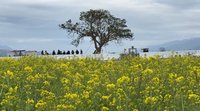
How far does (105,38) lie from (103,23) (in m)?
2.48

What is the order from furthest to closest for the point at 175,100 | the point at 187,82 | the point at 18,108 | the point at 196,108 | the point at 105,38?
1. the point at 105,38
2. the point at 187,82
3. the point at 18,108
4. the point at 175,100
5. the point at 196,108

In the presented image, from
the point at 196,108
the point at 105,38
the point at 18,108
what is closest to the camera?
the point at 196,108

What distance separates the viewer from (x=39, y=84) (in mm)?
8398

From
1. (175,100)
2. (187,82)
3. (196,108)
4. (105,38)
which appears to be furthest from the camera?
(105,38)

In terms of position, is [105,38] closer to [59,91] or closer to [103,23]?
[103,23]

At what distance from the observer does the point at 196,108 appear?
5445 millimetres

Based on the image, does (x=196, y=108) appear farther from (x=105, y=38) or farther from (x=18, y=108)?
(x=105, y=38)

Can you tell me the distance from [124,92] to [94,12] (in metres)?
63.2

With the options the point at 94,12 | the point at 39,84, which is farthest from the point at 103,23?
the point at 39,84

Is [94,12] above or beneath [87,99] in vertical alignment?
above

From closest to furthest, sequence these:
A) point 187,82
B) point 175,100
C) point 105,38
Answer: point 175,100 < point 187,82 < point 105,38

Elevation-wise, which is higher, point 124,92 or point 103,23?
point 103,23

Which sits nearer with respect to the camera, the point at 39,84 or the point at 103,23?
the point at 39,84

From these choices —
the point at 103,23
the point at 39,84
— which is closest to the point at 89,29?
the point at 103,23
